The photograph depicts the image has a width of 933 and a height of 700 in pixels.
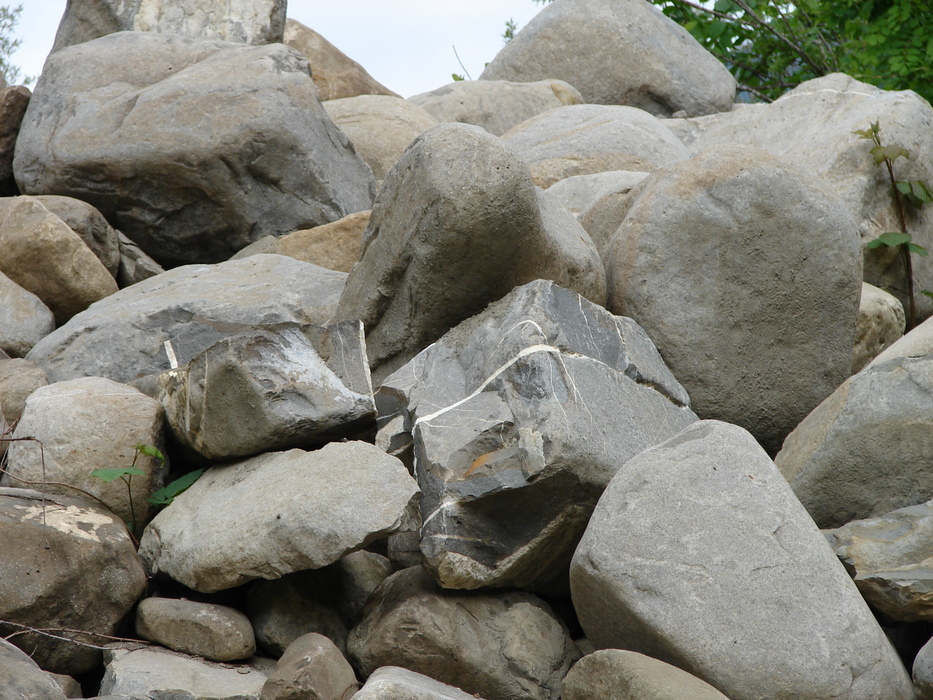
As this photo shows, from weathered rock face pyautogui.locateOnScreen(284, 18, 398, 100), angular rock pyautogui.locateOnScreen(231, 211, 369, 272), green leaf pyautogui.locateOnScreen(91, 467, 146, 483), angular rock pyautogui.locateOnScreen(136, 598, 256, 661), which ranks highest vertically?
weathered rock face pyautogui.locateOnScreen(284, 18, 398, 100)

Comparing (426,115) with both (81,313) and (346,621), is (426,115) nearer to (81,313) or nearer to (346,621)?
(81,313)

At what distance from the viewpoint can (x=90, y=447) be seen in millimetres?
3502

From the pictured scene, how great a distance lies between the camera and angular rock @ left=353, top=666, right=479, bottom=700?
101 inches

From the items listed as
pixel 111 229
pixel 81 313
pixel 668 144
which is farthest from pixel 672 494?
pixel 668 144

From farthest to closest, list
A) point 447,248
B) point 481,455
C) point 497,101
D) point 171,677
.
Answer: point 497,101
point 447,248
point 481,455
point 171,677

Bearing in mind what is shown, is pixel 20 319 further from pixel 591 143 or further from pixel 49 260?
pixel 591 143

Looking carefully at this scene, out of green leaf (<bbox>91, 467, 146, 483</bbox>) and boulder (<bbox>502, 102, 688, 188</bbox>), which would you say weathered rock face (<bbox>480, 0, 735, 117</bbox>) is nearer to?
boulder (<bbox>502, 102, 688, 188</bbox>)

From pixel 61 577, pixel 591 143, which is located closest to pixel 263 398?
pixel 61 577

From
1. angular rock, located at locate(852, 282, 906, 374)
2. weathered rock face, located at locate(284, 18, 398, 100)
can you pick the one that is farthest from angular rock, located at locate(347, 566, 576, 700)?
weathered rock face, located at locate(284, 18, 398, 100)

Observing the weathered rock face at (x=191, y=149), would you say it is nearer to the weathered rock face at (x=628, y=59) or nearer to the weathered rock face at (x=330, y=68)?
the weathered rock face at (x=330, y=68)

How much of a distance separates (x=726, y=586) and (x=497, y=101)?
19.6 feet

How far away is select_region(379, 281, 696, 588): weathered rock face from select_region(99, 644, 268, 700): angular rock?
629mm

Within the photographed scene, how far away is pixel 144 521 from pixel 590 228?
2.28 meters

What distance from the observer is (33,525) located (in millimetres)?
3104
